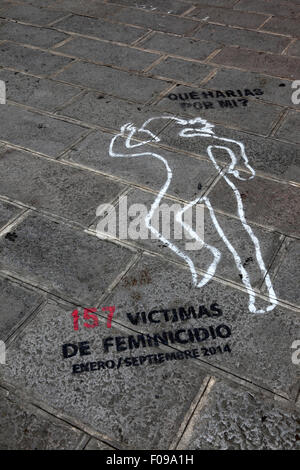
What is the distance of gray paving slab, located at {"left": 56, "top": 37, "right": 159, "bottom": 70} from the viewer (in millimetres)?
5656

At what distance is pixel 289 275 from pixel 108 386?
54.8 inches

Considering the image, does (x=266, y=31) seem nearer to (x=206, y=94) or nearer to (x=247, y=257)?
(x=206, y=94)

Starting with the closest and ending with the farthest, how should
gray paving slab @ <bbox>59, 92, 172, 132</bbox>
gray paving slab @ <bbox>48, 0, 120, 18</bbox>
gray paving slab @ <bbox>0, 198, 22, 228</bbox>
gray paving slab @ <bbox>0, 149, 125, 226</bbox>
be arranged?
gray paving slab @ <bbox>0, 198, 22, 228</bbox> < gray paving slab @ <bbox>0, 149, 125, 226</bbox> < gray paving slab @ <bbox>59, 92, 172, 132</bbox> < gray paving slab @ <bbox>48, 0, 120, 18</bbox>

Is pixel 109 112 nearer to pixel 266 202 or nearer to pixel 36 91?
pixel 36 91

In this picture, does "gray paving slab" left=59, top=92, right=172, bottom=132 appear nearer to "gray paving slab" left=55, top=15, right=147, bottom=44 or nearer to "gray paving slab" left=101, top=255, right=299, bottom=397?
"gray paving slab" left=55, top=15, right=147, bottom=44

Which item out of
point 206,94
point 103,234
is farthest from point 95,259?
point 206,94

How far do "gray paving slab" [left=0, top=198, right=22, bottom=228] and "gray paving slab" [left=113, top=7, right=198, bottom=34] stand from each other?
4.01 m

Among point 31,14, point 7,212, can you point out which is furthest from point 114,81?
point 31,14

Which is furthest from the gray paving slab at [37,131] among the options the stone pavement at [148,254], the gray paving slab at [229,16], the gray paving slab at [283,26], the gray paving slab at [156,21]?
the gray paving slab at [283,26]

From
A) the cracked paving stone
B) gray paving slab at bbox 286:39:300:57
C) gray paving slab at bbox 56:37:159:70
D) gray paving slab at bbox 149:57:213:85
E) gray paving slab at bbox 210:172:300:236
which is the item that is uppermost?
gray paving slab at bbox 56:37:159:70

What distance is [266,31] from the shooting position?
6520 millimetres

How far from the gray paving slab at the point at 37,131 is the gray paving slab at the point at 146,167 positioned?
170 millimetres

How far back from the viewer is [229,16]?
695 cm

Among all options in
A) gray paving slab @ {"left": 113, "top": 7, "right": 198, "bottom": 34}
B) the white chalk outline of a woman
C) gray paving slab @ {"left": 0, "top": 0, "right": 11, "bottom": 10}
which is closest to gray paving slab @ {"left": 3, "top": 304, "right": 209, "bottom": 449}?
the white chalk outline of a woman
